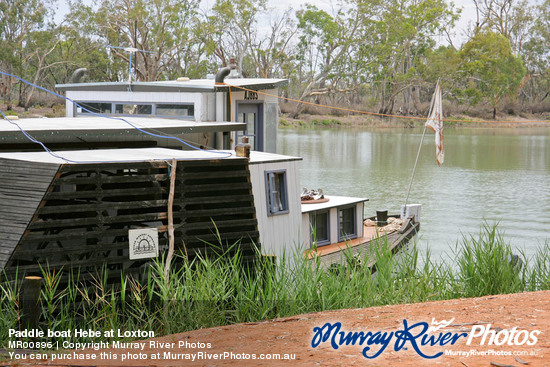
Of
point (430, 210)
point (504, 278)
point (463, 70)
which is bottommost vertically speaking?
point (430, 210)

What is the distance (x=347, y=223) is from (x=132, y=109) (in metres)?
4.65

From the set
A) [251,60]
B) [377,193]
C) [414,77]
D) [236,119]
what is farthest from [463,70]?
[236,119]

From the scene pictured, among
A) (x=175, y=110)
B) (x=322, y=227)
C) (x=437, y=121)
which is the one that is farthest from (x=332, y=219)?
(x=175, y=110)

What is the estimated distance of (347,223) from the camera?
1186 cm

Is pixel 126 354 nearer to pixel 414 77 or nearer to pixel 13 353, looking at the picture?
pixel 13 353

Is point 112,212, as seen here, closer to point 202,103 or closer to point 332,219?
point 332,219

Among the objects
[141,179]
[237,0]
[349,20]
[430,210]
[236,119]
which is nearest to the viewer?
[141,179]

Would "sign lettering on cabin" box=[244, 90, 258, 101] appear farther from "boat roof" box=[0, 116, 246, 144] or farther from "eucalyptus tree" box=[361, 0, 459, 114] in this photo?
"eucalyptus tree" box=[361, 0, 459, 114]

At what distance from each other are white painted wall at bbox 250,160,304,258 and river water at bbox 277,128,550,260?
6.71 feet

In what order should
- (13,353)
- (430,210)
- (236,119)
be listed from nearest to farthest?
(13,353) < (236,119) < (430,210)

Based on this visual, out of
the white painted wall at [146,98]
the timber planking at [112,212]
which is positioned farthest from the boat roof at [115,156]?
the white painted wall at [146,98]

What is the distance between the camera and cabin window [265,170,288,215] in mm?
9047

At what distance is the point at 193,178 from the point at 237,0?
4289 centimetres

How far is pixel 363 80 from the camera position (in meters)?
53.3
